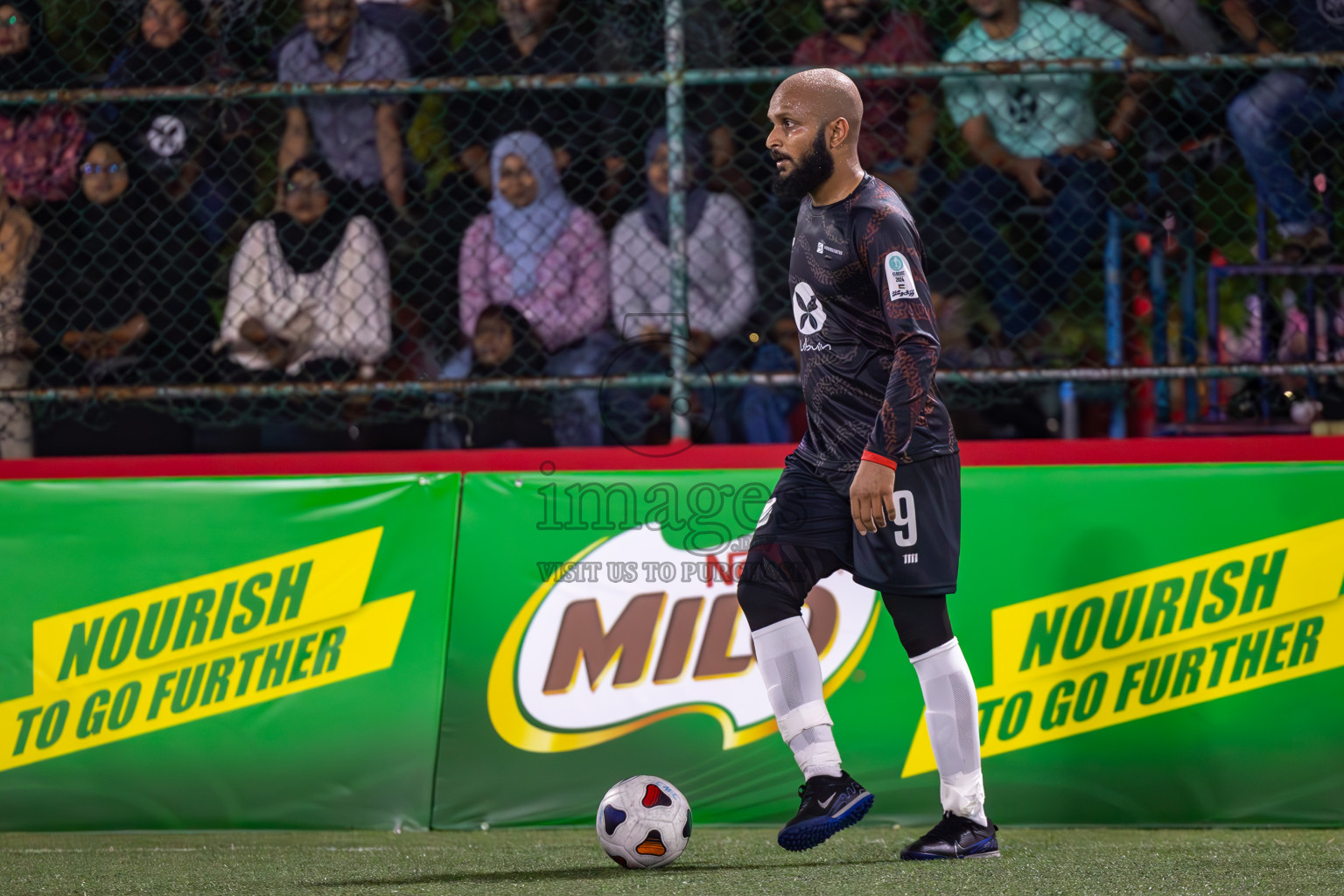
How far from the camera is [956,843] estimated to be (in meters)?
3.25

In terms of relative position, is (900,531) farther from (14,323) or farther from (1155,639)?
(14,323)

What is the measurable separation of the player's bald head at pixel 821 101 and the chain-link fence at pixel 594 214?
1163 mm

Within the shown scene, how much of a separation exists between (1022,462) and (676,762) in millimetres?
1377

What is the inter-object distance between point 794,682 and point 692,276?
171 cm

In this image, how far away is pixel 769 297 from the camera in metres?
4.89

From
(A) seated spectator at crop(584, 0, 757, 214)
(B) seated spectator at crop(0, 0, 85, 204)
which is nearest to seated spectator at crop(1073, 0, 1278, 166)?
(A) seated spectator at crop(584, 0, 757, 214)

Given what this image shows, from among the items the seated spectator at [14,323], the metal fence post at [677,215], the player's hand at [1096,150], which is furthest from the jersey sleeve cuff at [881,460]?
the seated spectator at [14,323]

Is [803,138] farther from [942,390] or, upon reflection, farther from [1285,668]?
[1285,668]

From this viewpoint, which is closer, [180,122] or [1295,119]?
[1295,119]

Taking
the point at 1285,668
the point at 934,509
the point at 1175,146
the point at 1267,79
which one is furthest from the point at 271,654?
the point at 1267,79

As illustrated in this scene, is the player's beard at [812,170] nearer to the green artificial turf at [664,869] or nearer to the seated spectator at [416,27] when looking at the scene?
the green artificial turf at [664,869]

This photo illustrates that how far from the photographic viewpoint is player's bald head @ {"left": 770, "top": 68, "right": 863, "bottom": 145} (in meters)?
3.31

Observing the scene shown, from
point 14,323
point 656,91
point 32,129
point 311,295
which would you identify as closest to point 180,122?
point 32,129

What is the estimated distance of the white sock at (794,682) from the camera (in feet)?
10.8
